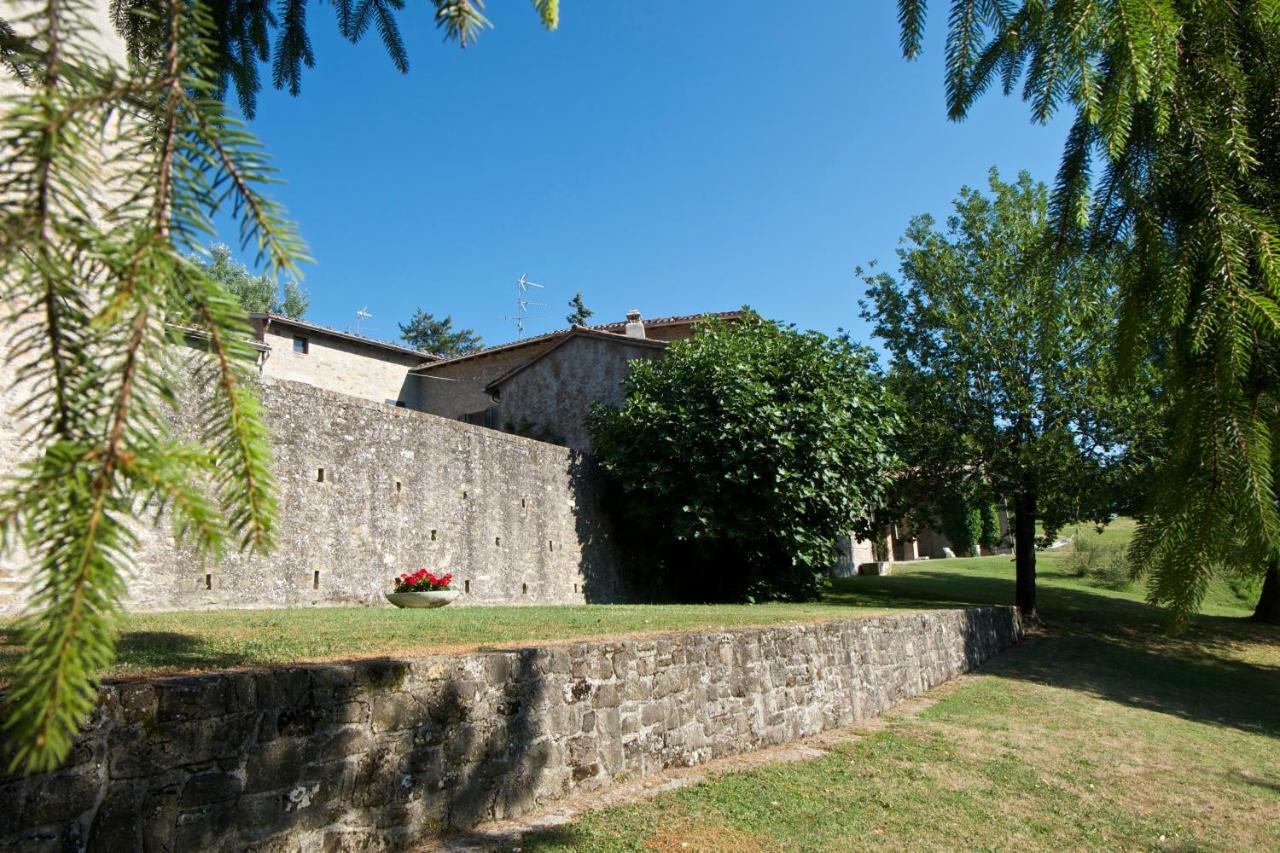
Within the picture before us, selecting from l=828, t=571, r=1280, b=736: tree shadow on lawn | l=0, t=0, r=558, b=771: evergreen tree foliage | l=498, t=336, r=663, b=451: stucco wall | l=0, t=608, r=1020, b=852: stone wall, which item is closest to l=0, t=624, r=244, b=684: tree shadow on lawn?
l=0, t=608, r=1020, b=852: stone wall

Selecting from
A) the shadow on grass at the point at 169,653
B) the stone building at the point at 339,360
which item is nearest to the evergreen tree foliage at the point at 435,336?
the stone building at the point at 339,360

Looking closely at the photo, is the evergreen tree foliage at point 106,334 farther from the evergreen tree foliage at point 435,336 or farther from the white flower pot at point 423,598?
the evergreen tree foliage at point 435,336

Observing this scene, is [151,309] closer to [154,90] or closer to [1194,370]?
[154,90]

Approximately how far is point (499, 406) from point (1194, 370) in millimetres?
22656

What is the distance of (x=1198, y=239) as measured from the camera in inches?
87.1

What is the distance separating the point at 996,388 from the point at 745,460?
296 inches

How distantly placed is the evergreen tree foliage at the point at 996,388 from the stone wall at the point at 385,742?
1295 centimetres

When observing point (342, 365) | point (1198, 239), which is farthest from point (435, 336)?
point (1198, 239)

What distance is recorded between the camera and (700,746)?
633 centimetres

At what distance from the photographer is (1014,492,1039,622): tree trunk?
64.2ft

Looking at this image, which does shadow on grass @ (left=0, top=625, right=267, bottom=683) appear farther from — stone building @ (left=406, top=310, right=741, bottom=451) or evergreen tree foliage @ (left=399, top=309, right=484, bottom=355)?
evergreen tree foliage @ (left=399, top=309, right=484, bottom=355)

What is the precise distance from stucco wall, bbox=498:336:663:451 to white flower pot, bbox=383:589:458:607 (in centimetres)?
1040

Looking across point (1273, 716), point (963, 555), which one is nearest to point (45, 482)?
point (1273, 716)

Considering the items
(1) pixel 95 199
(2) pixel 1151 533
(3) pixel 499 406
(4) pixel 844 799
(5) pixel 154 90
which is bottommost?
(4) pixel 844 799
